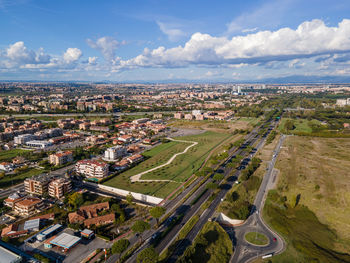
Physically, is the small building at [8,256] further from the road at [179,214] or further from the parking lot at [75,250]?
the road at [179,214]

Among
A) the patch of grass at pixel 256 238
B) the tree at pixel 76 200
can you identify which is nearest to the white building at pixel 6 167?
the tree at pixel 76 200

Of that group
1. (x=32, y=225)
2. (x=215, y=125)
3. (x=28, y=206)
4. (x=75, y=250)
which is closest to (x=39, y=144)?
(x=28, y=206)

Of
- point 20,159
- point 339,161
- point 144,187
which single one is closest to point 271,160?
point 339,161

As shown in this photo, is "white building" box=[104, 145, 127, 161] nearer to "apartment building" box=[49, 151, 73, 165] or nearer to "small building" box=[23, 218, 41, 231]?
"apartment building" box=[49, 151, 73, 165]

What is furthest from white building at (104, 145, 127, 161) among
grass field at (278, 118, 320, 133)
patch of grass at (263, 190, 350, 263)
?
grass field at (278, 118, 320, 133)

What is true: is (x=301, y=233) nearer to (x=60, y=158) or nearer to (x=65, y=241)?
(x=65, y=241)

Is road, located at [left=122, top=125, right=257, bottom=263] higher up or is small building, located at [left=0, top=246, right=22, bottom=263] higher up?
small building, located at [left=0, top=246, right=22, bottom=263]
